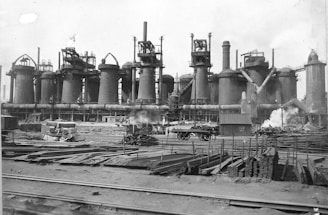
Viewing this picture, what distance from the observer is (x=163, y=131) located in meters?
35.9

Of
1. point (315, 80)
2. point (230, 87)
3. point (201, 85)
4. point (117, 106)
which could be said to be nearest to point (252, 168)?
point (315, 80)

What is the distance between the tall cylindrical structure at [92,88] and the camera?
62475 millimetres

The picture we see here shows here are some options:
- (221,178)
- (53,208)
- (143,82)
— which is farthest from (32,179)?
(143,82)

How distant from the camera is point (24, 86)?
56.3m

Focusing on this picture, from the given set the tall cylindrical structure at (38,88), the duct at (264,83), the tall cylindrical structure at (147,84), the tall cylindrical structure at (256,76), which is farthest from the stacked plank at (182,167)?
the tall cylindrical structure at (38,88)

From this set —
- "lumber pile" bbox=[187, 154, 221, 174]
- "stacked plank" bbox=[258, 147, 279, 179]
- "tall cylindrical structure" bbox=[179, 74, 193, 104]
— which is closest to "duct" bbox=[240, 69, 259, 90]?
"tall cylindrical structure" bbox=[179, 74, 193, 104]

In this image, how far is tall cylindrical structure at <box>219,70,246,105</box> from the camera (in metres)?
54.0

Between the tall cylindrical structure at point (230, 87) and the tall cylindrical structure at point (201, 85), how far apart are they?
283cm

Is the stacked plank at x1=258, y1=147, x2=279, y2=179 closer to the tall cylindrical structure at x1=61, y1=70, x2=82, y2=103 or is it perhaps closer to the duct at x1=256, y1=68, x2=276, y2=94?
the duct at x1=256, y1=68, x2=276, y2=94

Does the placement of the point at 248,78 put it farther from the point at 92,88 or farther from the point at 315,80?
the point at 315,80

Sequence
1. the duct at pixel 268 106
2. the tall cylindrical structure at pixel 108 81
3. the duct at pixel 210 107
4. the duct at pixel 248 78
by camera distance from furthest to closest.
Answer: the tall cylindrical structure at pixel 108 81
the duct at pixel 248 78
the duct at pixel 210 107
the duct at pixel 268 106

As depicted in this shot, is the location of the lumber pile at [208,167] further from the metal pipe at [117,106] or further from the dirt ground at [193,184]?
the metal pipe at [117,106]

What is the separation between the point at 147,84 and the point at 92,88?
600 inches

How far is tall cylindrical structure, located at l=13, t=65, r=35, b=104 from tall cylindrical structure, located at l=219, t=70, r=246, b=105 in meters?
36.3
